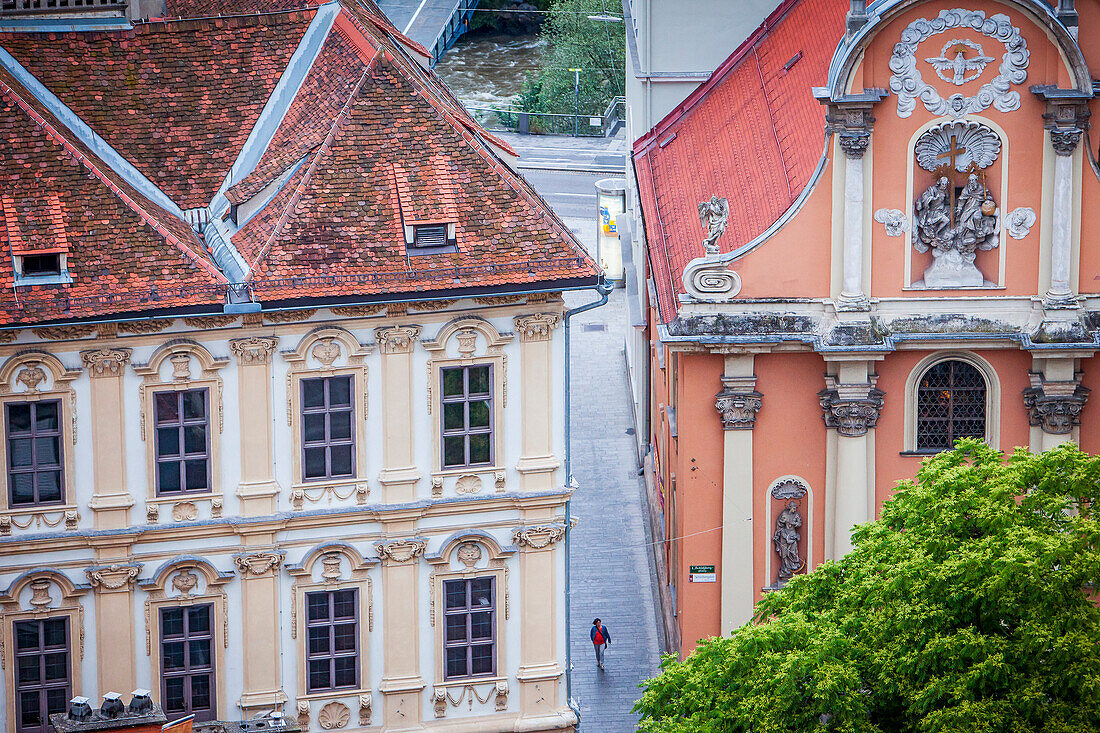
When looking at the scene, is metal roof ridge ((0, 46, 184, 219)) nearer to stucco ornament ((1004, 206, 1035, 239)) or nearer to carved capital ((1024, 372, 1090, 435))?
stucco ornament ((1004, 206, 1035, 239))

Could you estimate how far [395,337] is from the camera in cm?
4244

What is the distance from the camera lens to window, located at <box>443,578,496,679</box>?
44.0m

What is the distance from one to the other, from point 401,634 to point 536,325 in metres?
7.07

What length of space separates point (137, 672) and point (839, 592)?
575 inches

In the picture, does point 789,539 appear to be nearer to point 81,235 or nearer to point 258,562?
point 258,562

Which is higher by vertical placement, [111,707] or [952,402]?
[952,402]

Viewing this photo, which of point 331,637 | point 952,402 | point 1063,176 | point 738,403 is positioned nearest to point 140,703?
point 331,637

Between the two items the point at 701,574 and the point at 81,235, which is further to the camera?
the point at 701,574

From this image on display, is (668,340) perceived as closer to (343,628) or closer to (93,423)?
(343,628)

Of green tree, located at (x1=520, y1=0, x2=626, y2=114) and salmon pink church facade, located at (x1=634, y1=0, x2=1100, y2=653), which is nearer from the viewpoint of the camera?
salmon pink church facade, located at (x1=634, y1=0, x2=1100, y2=653)

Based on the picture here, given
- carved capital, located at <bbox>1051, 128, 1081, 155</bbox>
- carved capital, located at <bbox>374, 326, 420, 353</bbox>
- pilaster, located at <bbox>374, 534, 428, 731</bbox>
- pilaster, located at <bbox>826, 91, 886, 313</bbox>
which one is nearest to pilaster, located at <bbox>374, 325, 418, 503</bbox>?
carved capital, located at <bbox>374, 326, 420, 353</bbox>

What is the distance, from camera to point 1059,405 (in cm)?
4950

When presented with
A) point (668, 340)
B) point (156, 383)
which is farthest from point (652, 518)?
point (156, 383)

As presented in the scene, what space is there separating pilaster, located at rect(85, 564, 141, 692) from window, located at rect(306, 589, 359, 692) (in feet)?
11.8
